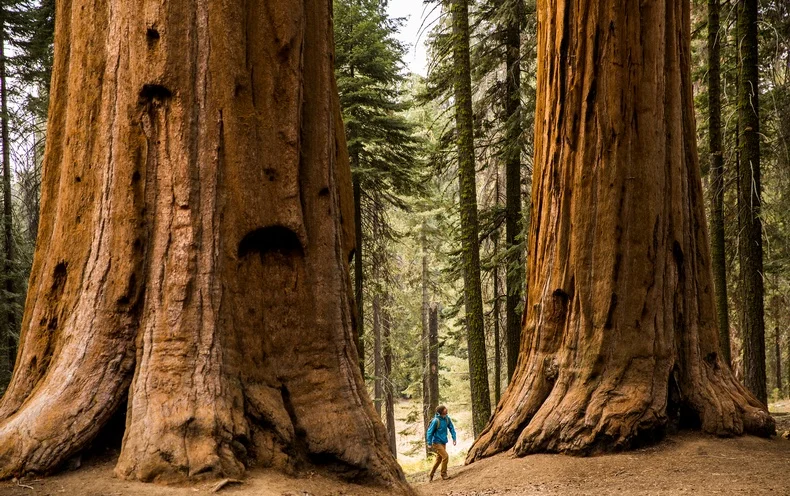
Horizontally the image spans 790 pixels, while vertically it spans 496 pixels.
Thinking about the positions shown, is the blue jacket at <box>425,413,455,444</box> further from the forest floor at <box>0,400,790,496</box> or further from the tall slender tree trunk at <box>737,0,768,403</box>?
the tall slender tree trunk at <box>737,0,768,403</box>

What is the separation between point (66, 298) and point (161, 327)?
2.83ft

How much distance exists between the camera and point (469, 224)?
13.0 meters

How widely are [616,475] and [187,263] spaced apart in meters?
5.03

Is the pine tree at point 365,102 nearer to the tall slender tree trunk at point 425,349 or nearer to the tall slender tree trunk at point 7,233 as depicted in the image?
the tall slender tree trunk at point 7,233

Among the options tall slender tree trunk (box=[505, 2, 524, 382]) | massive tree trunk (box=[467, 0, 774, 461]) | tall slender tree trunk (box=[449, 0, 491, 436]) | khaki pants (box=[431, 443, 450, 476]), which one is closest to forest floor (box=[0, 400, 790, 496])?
massive tree trunk (box=[467, 0, 774, 461])

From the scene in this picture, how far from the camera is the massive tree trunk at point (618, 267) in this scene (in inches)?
314

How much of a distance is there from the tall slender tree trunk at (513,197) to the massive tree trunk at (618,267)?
6.61m

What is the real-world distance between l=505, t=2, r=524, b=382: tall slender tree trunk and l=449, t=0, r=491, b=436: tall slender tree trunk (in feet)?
9.14

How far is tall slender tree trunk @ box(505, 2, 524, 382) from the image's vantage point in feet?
51.6

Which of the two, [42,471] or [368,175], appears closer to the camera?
[42,471]

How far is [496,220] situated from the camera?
1756cm

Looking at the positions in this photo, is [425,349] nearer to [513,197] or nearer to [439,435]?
[513,197]

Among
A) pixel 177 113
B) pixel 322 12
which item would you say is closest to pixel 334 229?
pixel 177 113

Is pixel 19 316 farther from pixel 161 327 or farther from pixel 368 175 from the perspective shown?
pixel 161 327
